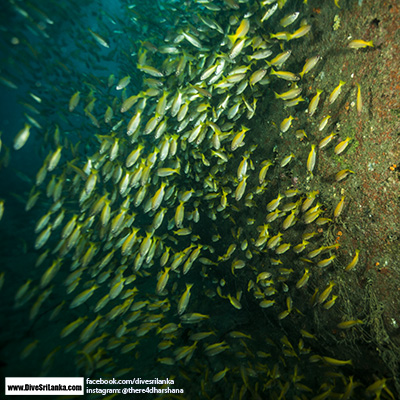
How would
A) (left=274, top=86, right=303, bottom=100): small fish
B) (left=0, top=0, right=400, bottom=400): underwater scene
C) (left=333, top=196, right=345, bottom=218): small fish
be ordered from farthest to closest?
(left=274, top=86, right=303, bottom=100): small fish → (left=333, top=196, right=345, bottom=218): small fish → (left=0, top=0, right=400, bottom=400): underwater scene

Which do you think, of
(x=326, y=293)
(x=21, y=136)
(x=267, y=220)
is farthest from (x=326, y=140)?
(x=21, y=136)

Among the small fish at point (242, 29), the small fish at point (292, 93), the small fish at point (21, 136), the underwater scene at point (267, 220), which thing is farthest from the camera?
the small fish at point (21, 136)

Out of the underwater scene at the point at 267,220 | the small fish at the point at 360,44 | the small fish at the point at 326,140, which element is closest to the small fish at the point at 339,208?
the underwater scene at the point at 267,220

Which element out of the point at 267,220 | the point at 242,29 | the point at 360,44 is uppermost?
the point at 360,44

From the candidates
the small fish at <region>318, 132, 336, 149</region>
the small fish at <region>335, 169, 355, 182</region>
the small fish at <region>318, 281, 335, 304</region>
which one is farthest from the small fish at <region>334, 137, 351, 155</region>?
the small fish at <region>318, 281, 335, 304</region>

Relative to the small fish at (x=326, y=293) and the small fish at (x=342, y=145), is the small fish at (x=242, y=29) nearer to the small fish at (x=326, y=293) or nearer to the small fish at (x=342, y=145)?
the small fish at (x=342, y=145)

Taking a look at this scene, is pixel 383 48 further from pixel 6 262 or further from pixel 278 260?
pixel 6 262

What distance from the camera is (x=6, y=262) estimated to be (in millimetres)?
7477

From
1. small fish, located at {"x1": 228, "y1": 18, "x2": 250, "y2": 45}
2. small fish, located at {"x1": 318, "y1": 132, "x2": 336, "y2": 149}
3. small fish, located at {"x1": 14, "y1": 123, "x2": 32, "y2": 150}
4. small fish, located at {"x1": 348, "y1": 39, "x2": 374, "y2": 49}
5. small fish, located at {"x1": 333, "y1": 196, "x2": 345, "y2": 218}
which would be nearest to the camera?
small fish, located at {"x1": 348, "y1": 39, "x2": 374, "y2": 49}

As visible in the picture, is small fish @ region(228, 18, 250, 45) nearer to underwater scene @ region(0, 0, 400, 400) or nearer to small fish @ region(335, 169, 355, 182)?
underwater scene @ region(0, 0, 400, 400)

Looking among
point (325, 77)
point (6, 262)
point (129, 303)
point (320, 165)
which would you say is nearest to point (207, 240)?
point (129, 303)

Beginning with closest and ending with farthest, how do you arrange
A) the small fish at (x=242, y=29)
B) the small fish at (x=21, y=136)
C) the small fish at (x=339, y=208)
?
1. the small fish at (x=339, y=208)
2. the small fish at (x=242, y=29)
3. the small fish at (x=21, y=136)

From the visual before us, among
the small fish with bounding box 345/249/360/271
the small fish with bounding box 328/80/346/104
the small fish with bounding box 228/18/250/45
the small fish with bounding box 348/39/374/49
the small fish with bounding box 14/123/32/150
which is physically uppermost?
the small fish with bounding box 348/39/374/49

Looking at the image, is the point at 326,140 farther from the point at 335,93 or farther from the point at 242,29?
the point at 242,29
